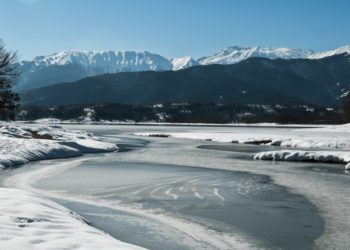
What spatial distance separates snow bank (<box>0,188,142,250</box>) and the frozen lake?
1.69 m

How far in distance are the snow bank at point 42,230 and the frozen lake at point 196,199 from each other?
169 cm

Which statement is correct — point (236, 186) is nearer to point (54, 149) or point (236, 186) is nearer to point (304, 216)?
point (304, 216)

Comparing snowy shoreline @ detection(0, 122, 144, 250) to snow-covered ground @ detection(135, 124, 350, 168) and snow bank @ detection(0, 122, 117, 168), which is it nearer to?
snow bank @ detection(0, 122, 117, 168)

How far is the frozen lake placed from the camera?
14.2 meters

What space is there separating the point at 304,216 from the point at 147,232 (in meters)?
6.36

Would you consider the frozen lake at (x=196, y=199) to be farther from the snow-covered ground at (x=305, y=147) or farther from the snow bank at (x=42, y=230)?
the snow-covered ground at (x=305, y=147)

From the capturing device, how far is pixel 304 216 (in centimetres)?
1744

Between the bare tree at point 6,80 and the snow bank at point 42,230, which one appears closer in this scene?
the snow bank at point 42,230

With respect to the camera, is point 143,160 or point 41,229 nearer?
point 41,229

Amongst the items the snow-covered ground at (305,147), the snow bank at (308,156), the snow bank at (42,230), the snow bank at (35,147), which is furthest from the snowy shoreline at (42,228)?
the snow bank at (308,156)

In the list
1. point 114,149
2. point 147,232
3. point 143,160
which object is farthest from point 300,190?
point 114,149

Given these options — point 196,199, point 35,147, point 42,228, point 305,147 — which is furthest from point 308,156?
point 42,228

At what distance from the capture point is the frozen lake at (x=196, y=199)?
560 inches

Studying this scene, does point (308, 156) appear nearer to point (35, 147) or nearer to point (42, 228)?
point (35, 147)
